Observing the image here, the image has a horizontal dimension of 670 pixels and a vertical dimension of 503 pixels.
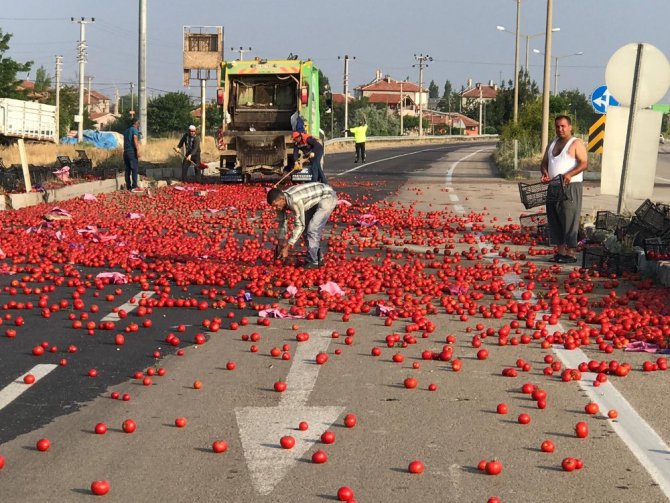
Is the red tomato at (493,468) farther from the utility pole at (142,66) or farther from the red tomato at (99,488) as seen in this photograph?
the utility pole at (142,66)

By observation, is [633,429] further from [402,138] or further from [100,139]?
[402,138]

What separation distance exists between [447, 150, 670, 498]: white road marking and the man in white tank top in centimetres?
533

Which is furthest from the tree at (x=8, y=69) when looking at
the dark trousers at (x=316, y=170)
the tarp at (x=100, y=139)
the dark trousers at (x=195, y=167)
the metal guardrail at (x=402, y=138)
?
the dark trousers at (x=316, y=170)

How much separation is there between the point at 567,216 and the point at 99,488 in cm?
913

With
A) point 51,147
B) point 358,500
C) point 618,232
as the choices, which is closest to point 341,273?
point 618,232

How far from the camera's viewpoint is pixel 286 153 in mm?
27203

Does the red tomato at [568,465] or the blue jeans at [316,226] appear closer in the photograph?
the red tomato at [568,465]

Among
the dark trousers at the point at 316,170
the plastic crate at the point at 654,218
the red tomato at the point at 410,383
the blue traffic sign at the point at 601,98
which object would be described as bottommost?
the red tomato at the point at 410,383

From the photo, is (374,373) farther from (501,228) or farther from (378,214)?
(378,214)

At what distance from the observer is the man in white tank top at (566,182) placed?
1277cm

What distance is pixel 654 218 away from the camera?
13297 millimetres

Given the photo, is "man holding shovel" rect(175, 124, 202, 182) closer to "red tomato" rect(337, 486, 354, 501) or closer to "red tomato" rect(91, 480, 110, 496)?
"red tomato" rect(91, 480, 110, 496)

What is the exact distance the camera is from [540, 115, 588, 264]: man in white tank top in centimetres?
1277

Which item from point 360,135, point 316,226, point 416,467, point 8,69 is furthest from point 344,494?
point 8,69
